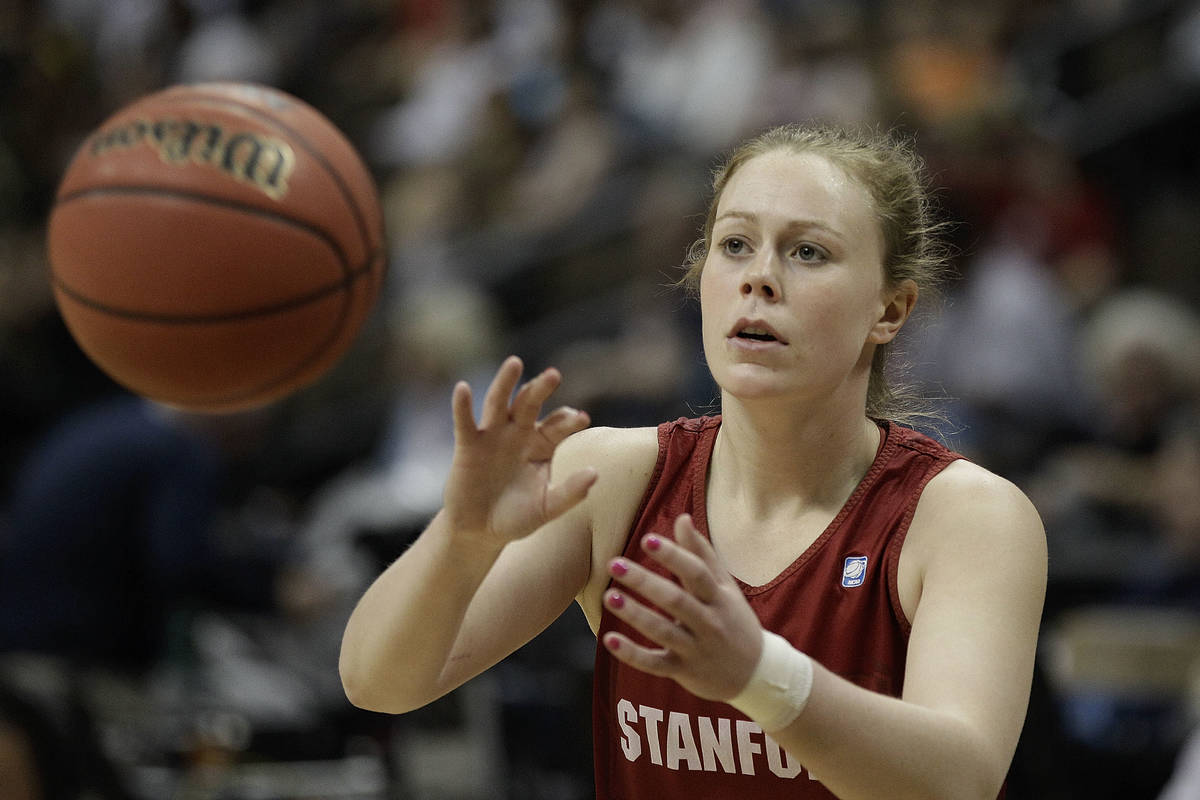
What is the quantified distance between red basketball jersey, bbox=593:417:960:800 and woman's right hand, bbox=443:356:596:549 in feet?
1.14

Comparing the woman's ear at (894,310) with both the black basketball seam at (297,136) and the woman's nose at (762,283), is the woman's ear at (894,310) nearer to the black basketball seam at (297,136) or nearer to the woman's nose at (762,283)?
the woman's nose at (762,283)

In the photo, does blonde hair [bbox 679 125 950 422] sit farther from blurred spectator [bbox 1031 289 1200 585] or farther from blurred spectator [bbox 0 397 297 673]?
blurred spectator [bbox 0 397 297 673]

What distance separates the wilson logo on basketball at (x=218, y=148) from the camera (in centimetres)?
295

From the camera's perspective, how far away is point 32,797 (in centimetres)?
318

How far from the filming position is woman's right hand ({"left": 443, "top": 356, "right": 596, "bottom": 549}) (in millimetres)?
1839

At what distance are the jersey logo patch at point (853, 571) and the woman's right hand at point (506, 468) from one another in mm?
445

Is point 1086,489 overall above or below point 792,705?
below

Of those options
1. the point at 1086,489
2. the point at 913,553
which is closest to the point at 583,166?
the point at 1086,489

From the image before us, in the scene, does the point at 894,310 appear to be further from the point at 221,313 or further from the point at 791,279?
the point at 221,313

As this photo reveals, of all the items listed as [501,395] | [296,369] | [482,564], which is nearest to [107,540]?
[296,369]

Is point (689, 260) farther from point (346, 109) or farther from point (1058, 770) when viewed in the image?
Result: point (346, 109)

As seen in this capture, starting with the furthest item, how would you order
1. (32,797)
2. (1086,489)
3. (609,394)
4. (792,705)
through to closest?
(609,394) → (1086,489) → (32,797) → (792,705)

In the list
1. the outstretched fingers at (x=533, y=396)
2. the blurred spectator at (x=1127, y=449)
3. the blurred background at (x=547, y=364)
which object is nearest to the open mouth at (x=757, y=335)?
A: the outstretched fingers at (x=533, y=396)

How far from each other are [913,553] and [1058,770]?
198 centimetres
